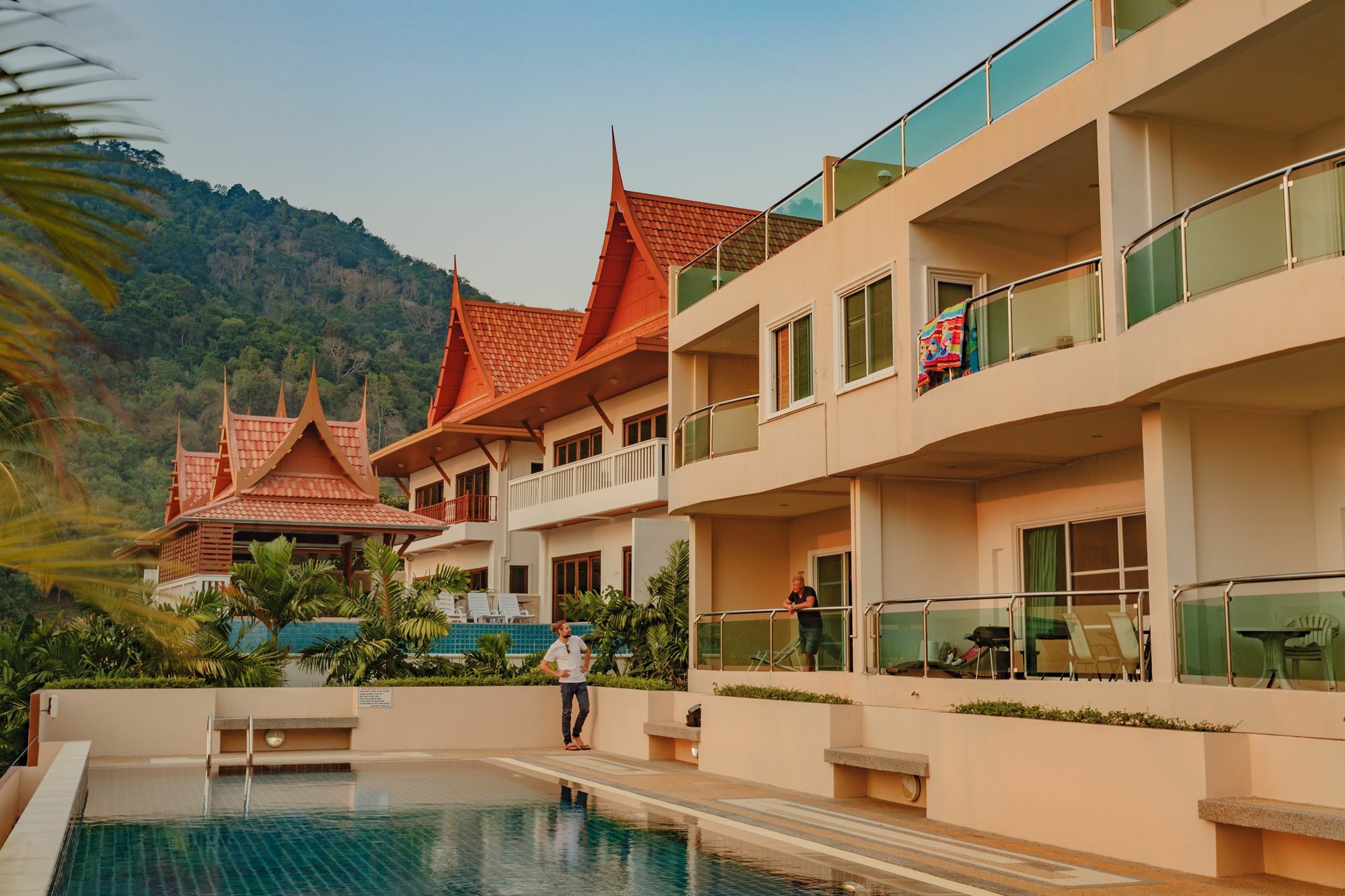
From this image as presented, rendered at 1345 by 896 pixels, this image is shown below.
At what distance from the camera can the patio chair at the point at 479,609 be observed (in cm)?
3183

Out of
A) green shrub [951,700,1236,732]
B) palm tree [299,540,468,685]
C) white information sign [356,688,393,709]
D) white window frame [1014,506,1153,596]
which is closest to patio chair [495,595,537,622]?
palm tree [299,540,468,685]

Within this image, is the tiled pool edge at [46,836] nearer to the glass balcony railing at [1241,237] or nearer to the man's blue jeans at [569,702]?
the man's blue jeans at [569,702]

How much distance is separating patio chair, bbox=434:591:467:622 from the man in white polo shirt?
1113 cm

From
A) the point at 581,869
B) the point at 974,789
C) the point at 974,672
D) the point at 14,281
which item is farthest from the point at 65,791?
the point at 14,281

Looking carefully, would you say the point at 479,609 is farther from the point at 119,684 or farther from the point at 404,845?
the point at 404,845

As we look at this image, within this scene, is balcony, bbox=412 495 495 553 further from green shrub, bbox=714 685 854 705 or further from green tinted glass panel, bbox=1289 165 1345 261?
green tinted glass panel, bbox=1289 165 1345 261

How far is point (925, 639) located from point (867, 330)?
13.3 feet

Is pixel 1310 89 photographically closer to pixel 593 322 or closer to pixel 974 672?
pixel 974 672

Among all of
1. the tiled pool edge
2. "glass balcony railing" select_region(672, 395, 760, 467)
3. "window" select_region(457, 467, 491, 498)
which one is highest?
"window" select_region(457, 467, 491, 498)

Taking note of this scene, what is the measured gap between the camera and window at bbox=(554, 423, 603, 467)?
31.7 meters

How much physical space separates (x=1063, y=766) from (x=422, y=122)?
997 centimetres

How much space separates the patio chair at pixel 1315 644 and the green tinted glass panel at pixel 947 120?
21.8ft

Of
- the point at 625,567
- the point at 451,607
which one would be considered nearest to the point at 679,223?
the point at 625,567

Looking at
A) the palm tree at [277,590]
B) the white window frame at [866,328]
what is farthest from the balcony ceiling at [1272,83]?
the palm tree at [277,590]
